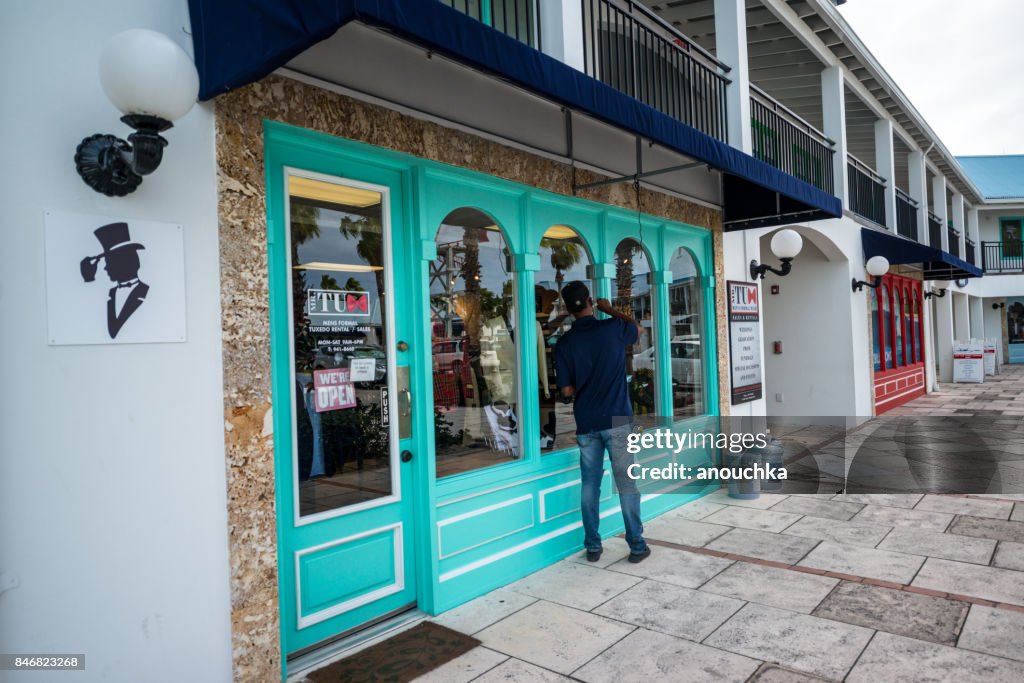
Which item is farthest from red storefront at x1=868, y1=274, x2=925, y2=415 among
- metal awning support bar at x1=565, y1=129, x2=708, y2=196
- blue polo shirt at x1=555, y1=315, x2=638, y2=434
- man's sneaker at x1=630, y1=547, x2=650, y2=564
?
man's sneaker at x1=630, y1=547, x2=650, y2=564

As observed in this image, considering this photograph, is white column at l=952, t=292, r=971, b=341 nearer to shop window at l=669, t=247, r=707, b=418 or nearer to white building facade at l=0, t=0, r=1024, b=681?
white building facade at l=0, t=0, r=1024, b=681

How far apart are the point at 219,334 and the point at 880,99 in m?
13.2

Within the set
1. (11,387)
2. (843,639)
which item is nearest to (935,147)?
(843,639)

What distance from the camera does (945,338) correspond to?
1902 cm

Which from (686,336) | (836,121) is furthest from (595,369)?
(836,121)

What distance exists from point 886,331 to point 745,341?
289 inches

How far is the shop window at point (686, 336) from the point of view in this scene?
660 centimetres

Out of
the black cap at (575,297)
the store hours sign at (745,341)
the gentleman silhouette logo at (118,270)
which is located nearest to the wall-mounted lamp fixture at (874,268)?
the store hours sign at (745,341)

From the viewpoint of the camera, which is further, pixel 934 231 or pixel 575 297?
pixel 934 231

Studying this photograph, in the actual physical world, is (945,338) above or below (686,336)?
below

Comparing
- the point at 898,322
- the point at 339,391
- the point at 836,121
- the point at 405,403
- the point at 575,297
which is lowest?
the point at 405,403

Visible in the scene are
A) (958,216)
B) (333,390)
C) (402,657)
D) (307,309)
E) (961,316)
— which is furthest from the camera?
(961,316)

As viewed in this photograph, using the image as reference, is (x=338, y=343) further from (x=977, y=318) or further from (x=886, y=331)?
(x=977, y=318)

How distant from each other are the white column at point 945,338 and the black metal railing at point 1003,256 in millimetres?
7172
